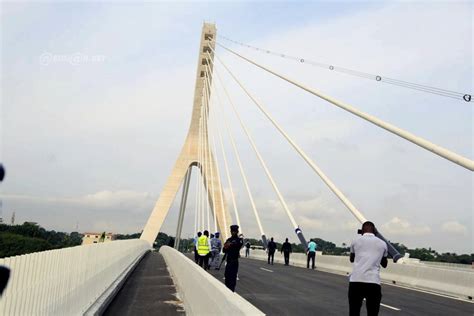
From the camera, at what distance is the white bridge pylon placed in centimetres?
4725

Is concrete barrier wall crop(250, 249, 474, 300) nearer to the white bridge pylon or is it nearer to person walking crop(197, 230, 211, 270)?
person walking crop(197, 230, 211, 270)

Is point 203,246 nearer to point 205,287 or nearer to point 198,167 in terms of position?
point 205,287

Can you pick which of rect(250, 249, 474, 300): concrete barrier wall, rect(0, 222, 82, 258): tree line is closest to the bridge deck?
rect(250, 249, 474, 300): concrete barrier wall

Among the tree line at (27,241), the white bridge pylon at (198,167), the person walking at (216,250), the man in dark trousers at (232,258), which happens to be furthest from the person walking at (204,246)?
the tree line at (27,241)

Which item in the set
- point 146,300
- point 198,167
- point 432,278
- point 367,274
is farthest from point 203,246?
point 198,167

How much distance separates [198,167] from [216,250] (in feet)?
99.0

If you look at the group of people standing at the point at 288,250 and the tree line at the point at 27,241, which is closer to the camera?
the group of people standing at the point at 288,250

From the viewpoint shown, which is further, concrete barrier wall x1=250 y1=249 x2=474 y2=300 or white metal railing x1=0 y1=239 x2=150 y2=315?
concrete barrier wall x1=250 y1=249 x2=474 y2=300

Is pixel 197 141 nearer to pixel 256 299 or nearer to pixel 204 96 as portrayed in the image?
pixel 204 96

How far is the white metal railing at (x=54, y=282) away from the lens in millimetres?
4719

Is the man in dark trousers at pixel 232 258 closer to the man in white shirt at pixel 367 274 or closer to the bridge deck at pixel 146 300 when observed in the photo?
the bridge deck at pixel 146 300

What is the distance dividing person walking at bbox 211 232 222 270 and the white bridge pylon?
22540 millimetres

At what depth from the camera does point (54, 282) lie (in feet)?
20.3

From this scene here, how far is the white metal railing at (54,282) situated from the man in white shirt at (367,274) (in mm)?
3880
